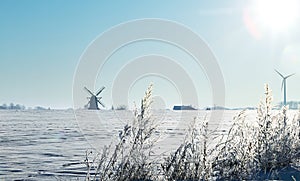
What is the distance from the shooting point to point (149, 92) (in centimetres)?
489

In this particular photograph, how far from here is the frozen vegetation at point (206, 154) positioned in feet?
15.5

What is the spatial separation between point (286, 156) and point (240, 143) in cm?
128

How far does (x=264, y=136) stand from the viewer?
20.1 feet

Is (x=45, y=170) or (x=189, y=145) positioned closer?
(x=189, y=145)

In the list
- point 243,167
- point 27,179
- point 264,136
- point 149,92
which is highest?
point 149,92

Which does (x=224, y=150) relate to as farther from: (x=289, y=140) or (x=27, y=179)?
(x=27, y=179)

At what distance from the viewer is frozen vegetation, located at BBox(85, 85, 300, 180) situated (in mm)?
4727

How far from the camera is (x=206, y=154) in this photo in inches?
200

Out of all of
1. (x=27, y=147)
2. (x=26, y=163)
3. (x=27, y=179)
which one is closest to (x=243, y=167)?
(x=27, y=179)

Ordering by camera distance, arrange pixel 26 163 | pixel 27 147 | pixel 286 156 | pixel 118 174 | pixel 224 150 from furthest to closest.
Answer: pixel 27 147 < pixel 26 163 < pixel 286 156 < pixel 224 150 < pixel 118 174

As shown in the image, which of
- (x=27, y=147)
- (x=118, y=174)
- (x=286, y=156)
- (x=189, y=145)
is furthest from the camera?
(x=27, y=147)

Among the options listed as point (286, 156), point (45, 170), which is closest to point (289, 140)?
point (286, 156)

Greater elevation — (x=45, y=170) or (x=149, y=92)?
(x=149, y=92)

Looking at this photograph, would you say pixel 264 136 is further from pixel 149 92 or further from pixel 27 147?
pixel 27 147
